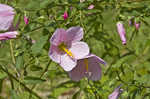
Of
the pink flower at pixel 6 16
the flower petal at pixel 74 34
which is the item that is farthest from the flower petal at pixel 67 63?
the pink flower at pixel 6 16

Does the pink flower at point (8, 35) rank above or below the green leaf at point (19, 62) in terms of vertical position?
above

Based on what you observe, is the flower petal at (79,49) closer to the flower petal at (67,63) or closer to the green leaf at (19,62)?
the flower petal at (67,63)

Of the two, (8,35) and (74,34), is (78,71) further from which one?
(8,35)

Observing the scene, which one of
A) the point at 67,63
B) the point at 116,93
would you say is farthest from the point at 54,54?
the point at 116,93

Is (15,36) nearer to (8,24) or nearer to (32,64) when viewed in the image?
(8,24)

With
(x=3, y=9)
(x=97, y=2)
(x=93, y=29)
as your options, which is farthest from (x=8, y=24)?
(x=93, y=29)

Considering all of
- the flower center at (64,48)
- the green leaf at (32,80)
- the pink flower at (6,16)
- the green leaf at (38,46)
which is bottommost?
the green leaf at (32,80)

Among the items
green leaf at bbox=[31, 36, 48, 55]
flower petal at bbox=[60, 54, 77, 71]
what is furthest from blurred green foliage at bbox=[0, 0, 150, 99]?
flower petal at bbox=[60, 54, 77, 71]
